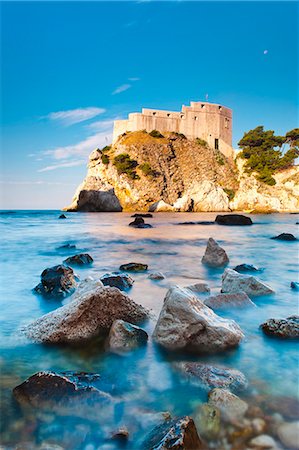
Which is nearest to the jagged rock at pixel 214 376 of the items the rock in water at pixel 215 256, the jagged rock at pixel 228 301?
the jagged rock at pixel 228 301

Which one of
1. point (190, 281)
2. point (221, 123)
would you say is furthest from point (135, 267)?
point (221, 123)

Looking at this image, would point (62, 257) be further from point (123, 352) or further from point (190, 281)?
→ point (123, 352)

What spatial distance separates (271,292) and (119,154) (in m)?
64.0

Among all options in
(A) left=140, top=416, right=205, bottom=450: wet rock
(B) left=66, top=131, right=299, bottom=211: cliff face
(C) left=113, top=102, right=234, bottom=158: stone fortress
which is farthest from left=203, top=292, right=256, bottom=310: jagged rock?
(C) left=113, top=102, right=234, bottom=158: stone fortress

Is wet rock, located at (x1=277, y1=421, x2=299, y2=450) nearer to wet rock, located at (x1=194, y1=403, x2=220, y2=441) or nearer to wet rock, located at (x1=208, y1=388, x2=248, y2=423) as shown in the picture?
wet rock, located at (x1=208, y1=388, x2=248, y2=423)

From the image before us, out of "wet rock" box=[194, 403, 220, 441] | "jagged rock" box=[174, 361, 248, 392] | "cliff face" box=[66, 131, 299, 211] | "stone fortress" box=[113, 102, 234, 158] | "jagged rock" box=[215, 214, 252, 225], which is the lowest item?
"wet rock" box=[194, 403, 220, 441]

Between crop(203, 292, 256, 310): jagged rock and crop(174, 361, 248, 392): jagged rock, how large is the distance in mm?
1463

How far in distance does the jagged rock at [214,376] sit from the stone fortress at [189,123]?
2918 inches

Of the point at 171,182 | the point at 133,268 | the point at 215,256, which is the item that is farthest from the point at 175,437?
the point at 171,182

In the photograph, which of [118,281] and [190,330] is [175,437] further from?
[118,281]

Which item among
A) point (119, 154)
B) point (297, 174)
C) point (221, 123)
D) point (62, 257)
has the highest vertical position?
point (221, 123)

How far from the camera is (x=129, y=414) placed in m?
1.99

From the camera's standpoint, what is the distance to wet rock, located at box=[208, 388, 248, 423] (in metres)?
1.96

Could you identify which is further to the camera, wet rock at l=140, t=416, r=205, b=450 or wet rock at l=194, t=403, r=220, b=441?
wet rock at l=194, t=403, r=220, b=441
